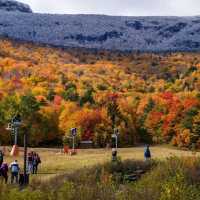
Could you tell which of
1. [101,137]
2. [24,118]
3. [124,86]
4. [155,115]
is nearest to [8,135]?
[24,118]

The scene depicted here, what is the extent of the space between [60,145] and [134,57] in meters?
91.5

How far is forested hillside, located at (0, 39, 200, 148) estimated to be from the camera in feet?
247

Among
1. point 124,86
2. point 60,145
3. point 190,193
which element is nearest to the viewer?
point 190,193

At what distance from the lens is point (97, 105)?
85.2m

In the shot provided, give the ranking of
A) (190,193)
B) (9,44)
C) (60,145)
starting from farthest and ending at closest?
(9,44), (60,145), (190,193)

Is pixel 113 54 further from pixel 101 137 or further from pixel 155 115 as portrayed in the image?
pixel 101 137

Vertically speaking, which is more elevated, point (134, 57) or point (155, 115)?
point (134, 57)

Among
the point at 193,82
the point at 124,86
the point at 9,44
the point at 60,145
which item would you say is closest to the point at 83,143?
the point at 60,145

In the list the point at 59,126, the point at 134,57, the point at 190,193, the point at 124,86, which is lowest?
the point at 190,193

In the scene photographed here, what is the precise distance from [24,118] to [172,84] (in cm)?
5031

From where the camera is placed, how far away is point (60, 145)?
2891 inches

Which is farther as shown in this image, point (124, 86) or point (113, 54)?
point (113, 54)

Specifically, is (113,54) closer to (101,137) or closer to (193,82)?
(193,82)

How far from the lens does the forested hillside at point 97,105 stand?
75.4m
